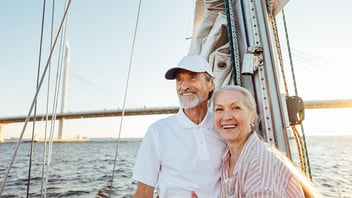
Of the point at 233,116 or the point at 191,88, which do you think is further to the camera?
the point at 191,88

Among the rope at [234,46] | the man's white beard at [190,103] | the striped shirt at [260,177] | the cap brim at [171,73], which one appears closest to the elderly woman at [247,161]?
the striped shirt at [260,177]

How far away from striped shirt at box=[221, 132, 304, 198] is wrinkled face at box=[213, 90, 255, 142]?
52 mm

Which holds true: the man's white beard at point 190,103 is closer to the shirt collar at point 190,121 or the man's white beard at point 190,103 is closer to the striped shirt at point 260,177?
the shirt collar at point 190,121

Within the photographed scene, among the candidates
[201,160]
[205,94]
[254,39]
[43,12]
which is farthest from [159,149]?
[43,12]

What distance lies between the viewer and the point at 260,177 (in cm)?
62

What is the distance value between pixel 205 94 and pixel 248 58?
0.31 m

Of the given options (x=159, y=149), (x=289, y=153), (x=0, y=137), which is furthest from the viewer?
(x=0, y=137)

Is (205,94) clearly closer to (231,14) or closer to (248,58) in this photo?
(248,58)

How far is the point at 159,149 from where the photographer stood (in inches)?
35.8

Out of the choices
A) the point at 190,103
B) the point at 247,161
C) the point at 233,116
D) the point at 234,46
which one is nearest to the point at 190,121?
the point at 190,103

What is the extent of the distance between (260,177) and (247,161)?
0.07m

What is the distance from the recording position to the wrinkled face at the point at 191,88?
3.13 feet

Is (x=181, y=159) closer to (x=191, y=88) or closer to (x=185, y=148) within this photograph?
(x=185, y=148)

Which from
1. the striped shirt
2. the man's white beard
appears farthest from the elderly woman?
the man's white beard
